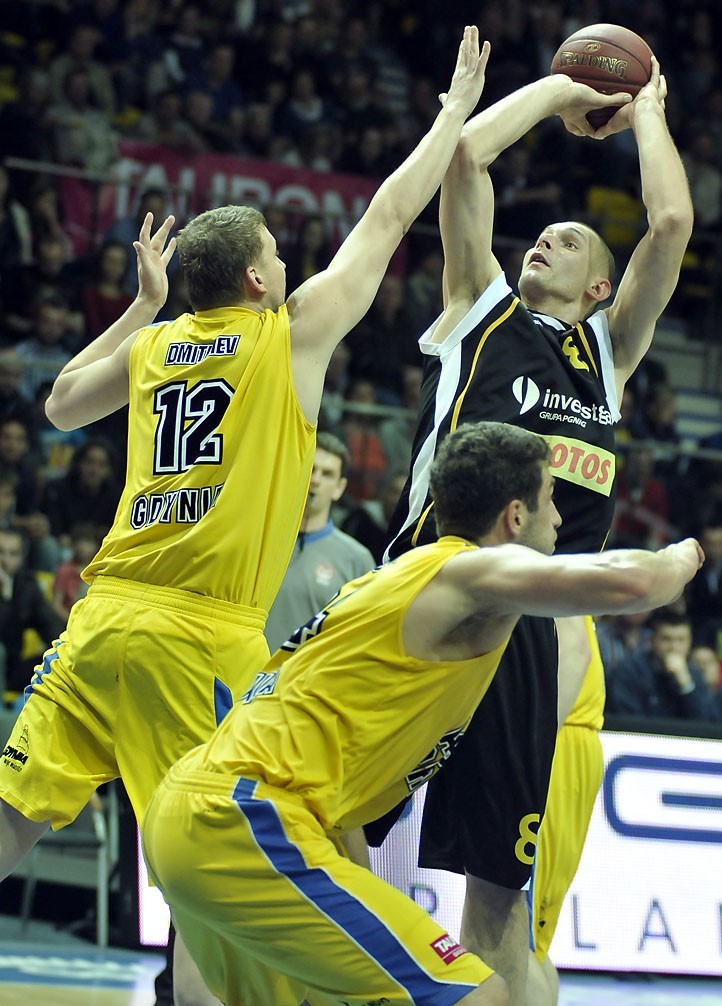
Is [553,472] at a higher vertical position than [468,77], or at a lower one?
lower

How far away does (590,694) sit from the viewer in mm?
4922

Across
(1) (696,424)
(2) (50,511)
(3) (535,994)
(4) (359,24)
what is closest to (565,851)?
(3) (535,994)

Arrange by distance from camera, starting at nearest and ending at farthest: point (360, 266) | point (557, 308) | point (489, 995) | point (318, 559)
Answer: point (489, 995) < point (360, 266) < point (557, 308) < point (318, 559)

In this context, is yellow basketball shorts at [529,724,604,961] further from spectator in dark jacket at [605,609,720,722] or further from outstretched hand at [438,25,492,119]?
spectator in dark jacket at [605,609,720,722]

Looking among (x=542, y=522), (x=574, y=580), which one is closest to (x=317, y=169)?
(x=542, y=522)

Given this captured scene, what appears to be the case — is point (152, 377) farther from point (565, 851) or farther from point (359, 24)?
point (359, 24)

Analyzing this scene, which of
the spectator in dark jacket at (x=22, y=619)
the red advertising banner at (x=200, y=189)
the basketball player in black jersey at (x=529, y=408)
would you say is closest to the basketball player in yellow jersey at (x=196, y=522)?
the basketball player in black jersey at (x=529, y=408)

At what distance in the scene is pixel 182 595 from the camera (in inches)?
161

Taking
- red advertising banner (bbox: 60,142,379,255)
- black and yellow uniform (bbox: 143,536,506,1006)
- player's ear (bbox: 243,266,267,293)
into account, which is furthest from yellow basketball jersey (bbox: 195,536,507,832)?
red advertising banner (bbox: 60,142,379,255)

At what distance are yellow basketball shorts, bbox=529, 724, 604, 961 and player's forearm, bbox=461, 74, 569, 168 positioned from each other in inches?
75.7

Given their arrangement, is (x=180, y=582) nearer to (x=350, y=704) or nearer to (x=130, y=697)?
(x=130, y=697)

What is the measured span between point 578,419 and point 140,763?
171 centimetres

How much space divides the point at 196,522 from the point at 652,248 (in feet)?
6.08


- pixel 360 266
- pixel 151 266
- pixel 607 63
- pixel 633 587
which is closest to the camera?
pixel 633 587
